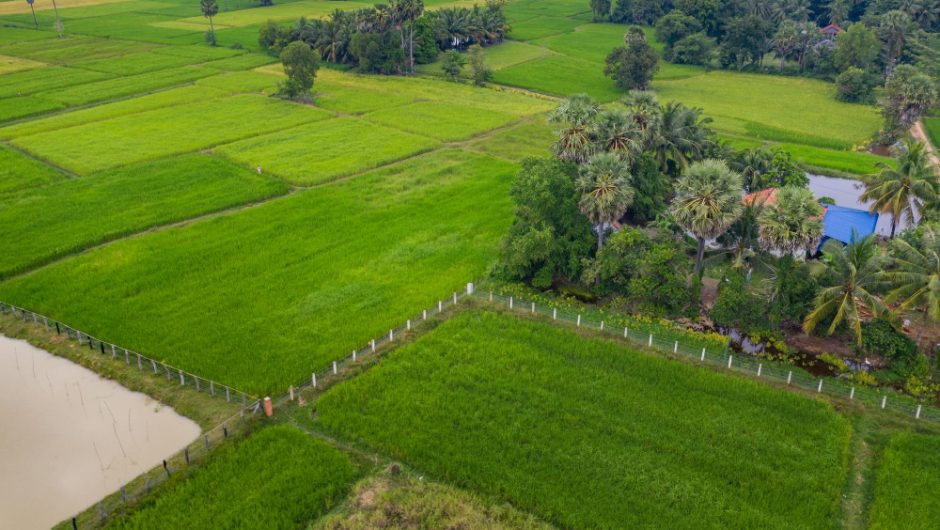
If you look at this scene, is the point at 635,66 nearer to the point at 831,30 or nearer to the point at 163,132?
the point at 831,30

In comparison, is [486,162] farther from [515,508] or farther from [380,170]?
[515,508]

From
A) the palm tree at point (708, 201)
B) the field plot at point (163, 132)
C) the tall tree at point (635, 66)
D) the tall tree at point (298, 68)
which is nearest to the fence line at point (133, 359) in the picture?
the palm tree at point (708, 201)

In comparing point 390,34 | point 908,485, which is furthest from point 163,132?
point 908,485

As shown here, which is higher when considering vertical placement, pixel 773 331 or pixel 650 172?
pixel 650 172

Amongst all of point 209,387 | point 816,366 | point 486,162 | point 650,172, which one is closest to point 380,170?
point 486,162

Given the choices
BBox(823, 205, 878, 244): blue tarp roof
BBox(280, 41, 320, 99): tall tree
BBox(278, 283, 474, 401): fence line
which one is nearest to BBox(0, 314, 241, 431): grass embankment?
BBox(278, 283, 474, 401): fence line

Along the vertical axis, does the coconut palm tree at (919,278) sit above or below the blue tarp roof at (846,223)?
above

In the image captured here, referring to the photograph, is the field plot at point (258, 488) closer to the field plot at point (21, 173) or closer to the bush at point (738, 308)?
the bush at point (738, 308)

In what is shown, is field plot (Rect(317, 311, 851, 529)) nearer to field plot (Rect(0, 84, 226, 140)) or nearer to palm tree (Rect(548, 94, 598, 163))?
palm tree (Rect(548, 94, 598, 163))
